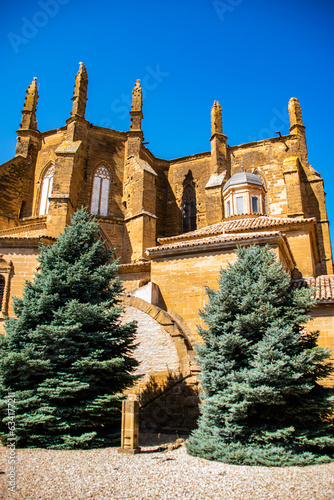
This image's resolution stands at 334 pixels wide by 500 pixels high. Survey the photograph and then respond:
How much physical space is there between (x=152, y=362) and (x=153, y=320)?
1.19 m

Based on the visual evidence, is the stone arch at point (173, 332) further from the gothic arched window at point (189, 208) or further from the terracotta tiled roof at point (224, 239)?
the gothic arched window at point (189, 208)

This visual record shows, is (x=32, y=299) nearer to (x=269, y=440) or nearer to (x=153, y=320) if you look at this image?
(x=153, y=320)

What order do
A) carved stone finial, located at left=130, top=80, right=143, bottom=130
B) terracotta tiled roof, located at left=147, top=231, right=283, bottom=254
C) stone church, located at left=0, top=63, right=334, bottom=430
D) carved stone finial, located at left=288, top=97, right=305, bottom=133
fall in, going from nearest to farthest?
stone church, located at left=0, top=63, right=334, bottom=430
terracotta tiled roof, located at left=147, top=231, right=283, bottom=254
carved stone finial, located at left=288, top=97, right=305, bottom=133
carved stone finial, located at left=130, top=80, right=143, bottom=130

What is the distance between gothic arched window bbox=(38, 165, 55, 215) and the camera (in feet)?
73.8

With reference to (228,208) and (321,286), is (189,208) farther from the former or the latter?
(321,286)

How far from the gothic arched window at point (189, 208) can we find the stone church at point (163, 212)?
7 centimetres

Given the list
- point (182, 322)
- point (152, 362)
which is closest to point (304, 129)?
point (182, 322)

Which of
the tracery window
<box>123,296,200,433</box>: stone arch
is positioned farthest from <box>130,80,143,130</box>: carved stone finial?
<box>123,296,200,433</box>: stone arch

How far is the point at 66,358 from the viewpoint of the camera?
8.40 meters

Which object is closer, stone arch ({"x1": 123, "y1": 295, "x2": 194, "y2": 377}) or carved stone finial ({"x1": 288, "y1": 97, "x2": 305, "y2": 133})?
stone arch ({"x1": 123, "y1": 295, "x2": 194, "y2": 377})

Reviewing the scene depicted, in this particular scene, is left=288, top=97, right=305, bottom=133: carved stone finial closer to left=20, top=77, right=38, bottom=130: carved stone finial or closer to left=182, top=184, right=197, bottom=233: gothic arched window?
left=182, top=184, right=197, bottom=233: gothic arched window

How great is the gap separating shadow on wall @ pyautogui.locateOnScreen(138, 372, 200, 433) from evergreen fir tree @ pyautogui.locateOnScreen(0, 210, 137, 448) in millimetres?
1433

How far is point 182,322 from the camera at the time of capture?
40.4 ft

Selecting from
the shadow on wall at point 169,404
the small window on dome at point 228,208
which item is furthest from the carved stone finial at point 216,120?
the shadow on wall at point 169,404
